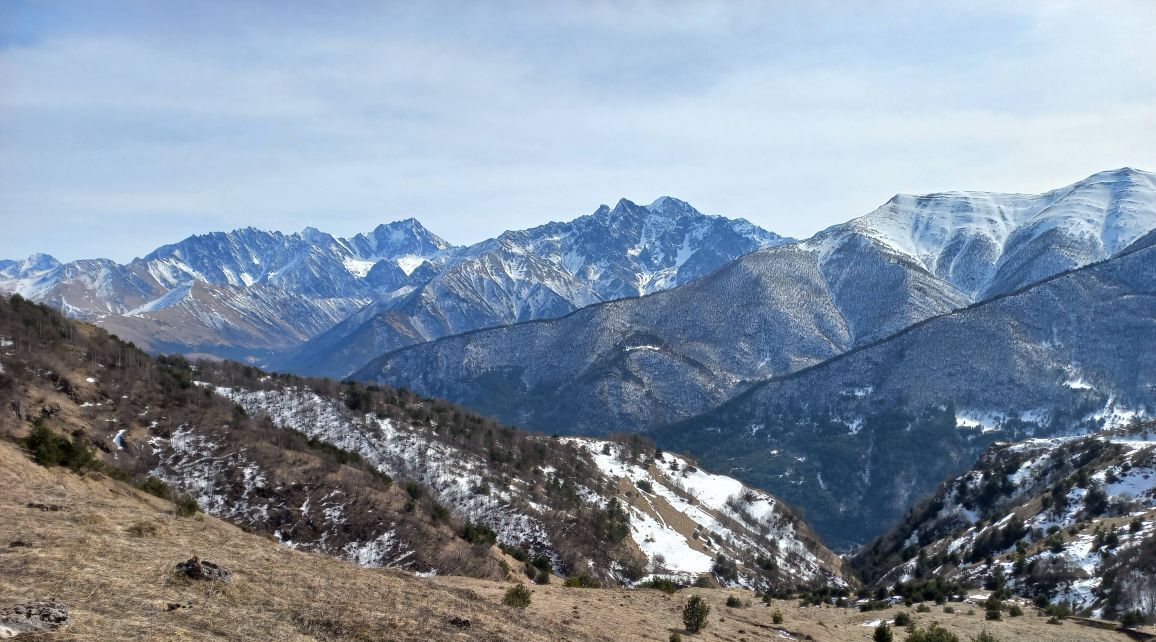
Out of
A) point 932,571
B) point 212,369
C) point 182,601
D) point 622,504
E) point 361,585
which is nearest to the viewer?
point 182,601

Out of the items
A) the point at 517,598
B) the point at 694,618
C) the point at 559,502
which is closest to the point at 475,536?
the point at 517,598

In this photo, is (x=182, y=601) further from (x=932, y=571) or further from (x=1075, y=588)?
(x=932, y=571)

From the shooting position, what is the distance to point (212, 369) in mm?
171625

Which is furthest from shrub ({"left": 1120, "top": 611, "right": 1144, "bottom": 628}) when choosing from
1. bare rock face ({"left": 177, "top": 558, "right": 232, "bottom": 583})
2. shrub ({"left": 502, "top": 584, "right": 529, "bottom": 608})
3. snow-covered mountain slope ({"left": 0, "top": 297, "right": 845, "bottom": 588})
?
bare rock face ({"left": 177, "top": 558, "right": 232, "bottom": 583})

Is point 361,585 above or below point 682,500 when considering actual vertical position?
above

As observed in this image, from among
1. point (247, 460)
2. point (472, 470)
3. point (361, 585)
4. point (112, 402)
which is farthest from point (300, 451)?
point (361, 585)

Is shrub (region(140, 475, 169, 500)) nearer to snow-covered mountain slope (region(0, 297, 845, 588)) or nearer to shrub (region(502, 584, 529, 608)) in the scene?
snow-covered mountain slope (region(0, 297, 845, 588))

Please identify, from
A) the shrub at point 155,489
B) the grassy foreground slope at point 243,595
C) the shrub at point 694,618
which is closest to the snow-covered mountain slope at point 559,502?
the shrub at point 155,489

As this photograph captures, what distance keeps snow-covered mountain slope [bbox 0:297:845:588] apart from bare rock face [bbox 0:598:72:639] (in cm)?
3522

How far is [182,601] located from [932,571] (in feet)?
378

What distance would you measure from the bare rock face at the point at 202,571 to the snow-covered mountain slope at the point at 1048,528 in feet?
223

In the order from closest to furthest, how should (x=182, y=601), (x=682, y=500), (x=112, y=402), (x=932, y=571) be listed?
(x=182, y=601) → (x=112, y=402) → (x=932, y=571) → (x=682, y=500)

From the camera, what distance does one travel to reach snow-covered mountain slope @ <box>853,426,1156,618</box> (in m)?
70.9

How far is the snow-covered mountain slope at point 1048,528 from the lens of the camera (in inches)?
2790
